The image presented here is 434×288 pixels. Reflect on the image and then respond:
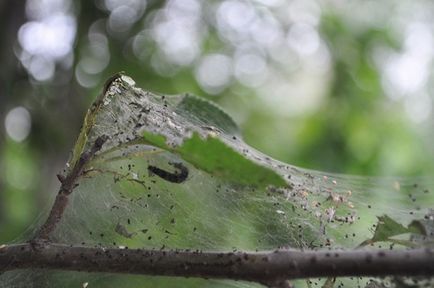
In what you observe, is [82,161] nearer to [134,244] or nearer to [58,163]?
[134,244]

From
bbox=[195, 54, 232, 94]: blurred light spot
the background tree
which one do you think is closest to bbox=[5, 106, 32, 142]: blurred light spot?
the background tree

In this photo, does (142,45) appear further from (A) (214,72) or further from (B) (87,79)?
(A) (214,72)

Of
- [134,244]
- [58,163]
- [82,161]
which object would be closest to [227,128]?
[134,244]

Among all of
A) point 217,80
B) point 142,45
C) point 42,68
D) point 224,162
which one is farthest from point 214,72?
point 224,162

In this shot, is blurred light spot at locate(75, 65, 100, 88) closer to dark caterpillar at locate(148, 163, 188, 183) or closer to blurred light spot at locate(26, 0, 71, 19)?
blurred light spot at locate(26, 0, 71, 19)

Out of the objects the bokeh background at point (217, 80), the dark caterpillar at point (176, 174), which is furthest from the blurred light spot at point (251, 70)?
the dark caterpillar at point (176, 174)
